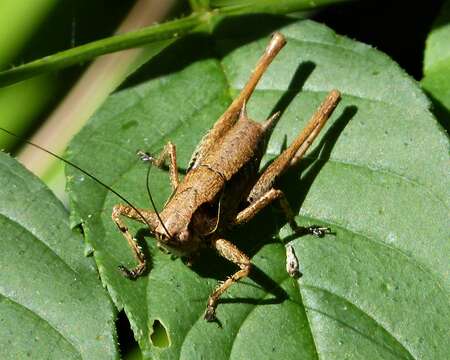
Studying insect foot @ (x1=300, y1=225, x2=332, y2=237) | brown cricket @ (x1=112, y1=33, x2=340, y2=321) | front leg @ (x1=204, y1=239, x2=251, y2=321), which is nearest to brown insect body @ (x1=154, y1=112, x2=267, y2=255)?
brown cricket @ (x1=112, y1=33, x2=340, y2=321)

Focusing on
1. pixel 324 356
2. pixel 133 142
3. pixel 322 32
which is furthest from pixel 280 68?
pixel 324 356

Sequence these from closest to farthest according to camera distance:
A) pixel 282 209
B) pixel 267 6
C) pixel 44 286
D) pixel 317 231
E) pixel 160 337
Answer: pixel 160 337, pixel 44 286, pixel 317 231, pixel 282 209, pixel 267 6

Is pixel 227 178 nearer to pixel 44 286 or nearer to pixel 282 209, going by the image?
pixel 282 209

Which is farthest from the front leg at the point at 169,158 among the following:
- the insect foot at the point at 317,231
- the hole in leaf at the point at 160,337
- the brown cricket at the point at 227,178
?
the hole in leaf at the point at 160,337

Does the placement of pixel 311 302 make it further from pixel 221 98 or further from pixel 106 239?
pixel 221 98

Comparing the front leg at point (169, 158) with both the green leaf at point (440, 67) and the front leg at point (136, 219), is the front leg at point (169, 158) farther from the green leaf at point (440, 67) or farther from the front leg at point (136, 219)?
the green leaf at point (440, 67)

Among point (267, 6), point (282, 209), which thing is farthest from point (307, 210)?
point (267, 6)
